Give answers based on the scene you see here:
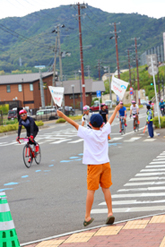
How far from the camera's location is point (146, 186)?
9406 millimetres

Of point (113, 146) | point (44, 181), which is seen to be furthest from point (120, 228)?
point (113, 146)

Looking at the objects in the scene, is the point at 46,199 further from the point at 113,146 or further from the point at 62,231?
the point at 113,146

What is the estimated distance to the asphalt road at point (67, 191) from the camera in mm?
6926

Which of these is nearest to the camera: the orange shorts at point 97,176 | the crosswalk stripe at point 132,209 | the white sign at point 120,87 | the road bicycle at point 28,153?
the orange shorts at point 97,176

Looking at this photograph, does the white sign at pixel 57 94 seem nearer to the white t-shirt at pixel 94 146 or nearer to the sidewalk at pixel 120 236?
the white t-shirt at pixel 94 146

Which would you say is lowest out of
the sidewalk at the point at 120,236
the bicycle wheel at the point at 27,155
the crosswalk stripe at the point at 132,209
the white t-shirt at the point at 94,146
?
the crosswalk stripe at the point at 132,209

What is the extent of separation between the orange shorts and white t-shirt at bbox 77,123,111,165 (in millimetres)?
73

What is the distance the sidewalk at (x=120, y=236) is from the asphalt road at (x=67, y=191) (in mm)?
434

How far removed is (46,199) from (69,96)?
90.9 metres

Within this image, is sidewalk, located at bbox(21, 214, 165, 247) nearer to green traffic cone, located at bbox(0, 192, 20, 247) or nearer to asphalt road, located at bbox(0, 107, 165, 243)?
asphalt road, located at bbox(0, 107, 165, 243)

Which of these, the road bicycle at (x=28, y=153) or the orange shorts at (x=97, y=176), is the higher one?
the orange shorts at (x=97, y=176)

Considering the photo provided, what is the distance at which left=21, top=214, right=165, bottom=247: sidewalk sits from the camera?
5.35 m

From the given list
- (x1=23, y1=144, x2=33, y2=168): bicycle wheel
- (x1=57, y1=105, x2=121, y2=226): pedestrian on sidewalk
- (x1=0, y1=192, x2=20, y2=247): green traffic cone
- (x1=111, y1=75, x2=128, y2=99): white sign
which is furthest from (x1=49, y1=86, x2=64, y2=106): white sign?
(x1=0, y1=192, x2=20, y2=247): green traffic cone

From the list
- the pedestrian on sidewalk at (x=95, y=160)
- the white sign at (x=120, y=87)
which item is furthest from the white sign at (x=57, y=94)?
the pedestrian on sidewalk at (x=95, y=160)
